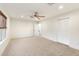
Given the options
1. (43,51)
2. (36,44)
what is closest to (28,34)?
(36,44)

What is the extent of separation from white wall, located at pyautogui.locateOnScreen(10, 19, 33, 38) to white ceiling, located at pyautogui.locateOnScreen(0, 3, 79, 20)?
4.4 inches

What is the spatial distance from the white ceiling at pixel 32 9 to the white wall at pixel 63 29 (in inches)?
7.6

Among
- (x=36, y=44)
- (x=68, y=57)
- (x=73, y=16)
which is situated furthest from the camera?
(x=73, y=16)

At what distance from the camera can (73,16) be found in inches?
96.2

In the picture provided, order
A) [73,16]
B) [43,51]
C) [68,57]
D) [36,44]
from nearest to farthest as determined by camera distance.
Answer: [68,57], [43,51], [36,44], [73,16]

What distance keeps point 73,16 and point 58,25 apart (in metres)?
0.50

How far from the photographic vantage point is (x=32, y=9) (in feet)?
6.64

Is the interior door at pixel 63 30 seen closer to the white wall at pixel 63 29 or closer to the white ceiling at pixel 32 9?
the white wall at pixel 63 29

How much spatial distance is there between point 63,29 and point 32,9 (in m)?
0.87

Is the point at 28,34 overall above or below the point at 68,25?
below

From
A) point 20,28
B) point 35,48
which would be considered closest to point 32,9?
point 20,28

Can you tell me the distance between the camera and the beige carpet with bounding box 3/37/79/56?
1995mm

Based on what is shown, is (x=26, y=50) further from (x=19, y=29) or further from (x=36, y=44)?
(x=19, y=29)

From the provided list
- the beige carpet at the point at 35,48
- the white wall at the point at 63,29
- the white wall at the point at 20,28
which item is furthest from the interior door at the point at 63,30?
the white wall at the point at 20,28
